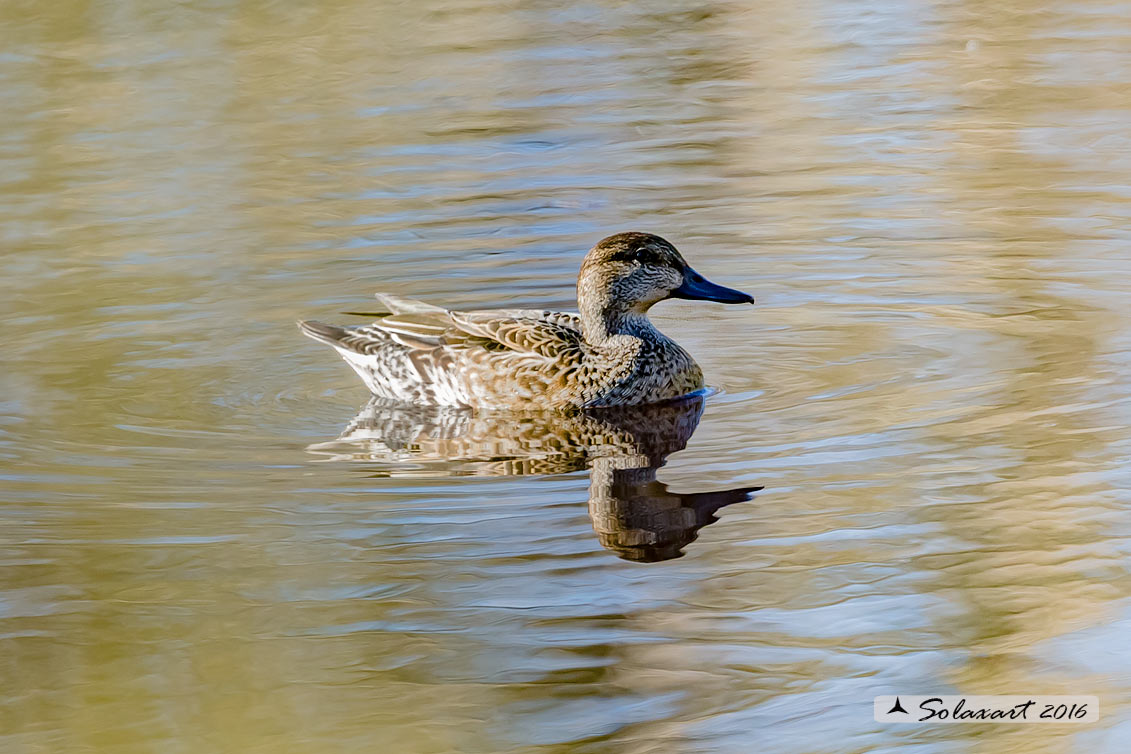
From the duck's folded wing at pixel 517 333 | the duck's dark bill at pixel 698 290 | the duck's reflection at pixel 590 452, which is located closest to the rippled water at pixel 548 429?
the duck's reflection at pixel 590 452

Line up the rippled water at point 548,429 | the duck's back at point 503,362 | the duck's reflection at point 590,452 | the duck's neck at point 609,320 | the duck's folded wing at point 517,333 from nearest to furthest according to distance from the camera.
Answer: the rippled water at point 548,429, the duck's reflection at point 590,452, the duck's back at point 503,362, the duck's folded wing at point 517,333, the duck's neck at point 609,320

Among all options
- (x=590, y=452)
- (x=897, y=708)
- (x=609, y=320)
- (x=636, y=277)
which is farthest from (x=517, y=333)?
(x=897, y=708)

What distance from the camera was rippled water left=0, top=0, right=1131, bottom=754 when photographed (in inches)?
193

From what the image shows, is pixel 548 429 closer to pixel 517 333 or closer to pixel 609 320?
pixel 517 333

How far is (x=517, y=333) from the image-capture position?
825 cm

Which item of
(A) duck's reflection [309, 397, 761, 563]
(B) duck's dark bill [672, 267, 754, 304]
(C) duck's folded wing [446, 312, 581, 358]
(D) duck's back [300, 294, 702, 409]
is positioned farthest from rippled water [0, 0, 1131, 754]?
(C) duck's folded wing [446, 312, 581, 358]

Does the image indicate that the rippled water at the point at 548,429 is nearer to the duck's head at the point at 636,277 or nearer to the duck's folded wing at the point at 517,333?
the duck's head at the point at 636,277

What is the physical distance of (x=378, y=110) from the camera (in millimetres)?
13766

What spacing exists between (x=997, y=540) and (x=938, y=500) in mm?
489

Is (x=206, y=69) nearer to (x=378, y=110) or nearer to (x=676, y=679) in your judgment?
(x=378, y=110)

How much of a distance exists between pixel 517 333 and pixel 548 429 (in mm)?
672

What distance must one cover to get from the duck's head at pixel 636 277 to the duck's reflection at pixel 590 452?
1.94 ft

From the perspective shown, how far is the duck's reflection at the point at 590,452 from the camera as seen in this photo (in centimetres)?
617

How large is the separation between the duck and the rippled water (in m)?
0.28
